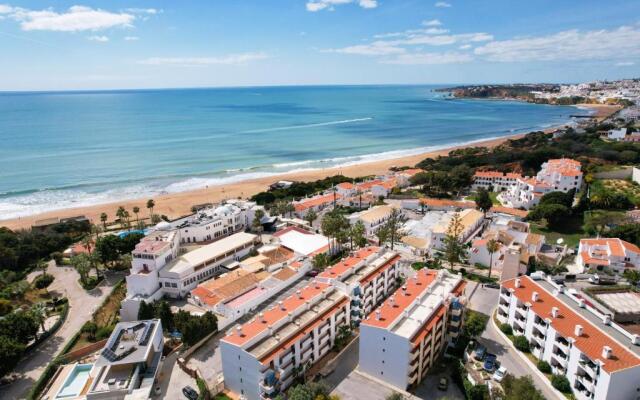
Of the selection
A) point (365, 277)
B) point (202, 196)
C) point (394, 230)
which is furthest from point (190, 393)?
point (202, 196)

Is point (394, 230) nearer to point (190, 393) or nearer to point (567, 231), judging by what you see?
point (567, 231)

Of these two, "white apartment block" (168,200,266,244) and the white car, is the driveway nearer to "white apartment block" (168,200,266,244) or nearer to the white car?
"white apartment block" (168,200,266,244)

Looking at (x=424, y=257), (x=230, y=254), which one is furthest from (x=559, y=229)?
(x=230, y=254)

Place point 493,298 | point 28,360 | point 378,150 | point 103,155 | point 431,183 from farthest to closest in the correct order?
point 378,150 → point 103,155 → point 431,183 → point 493,298 → point 28,360

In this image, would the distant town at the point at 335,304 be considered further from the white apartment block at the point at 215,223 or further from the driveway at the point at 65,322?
the white apartment block at the point at 215,223

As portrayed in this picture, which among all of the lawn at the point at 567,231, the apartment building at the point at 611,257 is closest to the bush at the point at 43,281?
the apartment building at the point at 611,257

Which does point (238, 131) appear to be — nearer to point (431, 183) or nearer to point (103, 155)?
point (103, 155)
